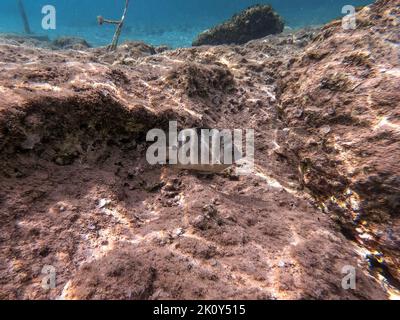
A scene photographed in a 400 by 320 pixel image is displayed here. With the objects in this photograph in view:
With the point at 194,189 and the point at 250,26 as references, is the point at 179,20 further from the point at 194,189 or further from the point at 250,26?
the point at 194,189

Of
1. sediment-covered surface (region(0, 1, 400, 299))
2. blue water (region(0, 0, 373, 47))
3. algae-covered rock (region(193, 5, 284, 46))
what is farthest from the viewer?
blue water (region(0, 0, 373, 47))

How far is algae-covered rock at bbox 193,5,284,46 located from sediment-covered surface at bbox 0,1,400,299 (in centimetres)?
844

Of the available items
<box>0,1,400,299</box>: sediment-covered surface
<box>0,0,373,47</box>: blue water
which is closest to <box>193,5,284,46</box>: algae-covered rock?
<box>0,1,400,299</box>: sediment-covered surface

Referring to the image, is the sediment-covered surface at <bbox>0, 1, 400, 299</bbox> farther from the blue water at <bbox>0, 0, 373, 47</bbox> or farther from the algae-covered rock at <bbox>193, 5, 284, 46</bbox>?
the blue water at <bbox>0, 0, 373, 47</bbox>

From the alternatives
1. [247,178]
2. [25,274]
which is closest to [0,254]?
[25,274]

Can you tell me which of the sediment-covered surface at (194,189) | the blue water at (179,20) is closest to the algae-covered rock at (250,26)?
the sediment-covered surface at (194,189)

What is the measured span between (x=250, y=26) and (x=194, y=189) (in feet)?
35.9

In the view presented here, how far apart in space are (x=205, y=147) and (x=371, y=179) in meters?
1.70

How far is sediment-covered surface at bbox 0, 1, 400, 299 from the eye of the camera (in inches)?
70.0

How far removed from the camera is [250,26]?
1128 centimetres

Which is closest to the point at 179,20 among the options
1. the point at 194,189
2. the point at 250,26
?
the point at 250,26

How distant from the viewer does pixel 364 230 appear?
7.77ft

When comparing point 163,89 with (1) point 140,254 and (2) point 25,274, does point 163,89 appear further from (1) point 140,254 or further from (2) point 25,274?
(2) point 25,274

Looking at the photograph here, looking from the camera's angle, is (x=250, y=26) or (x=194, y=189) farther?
(x=250, y=26)
